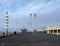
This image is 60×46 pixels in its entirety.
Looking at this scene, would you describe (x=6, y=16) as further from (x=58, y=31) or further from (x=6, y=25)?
(x=58, y=31)

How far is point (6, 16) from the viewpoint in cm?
8775

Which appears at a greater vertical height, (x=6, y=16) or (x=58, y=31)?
(x=6, y=16)

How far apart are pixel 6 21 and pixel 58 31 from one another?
3911 centimetres

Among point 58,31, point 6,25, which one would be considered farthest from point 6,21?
point 58,31

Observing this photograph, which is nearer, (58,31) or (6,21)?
(6,21)

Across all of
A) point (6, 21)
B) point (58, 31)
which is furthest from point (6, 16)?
point (58, 31)

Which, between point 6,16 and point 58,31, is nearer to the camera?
point 6,16

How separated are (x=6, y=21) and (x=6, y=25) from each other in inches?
94.4

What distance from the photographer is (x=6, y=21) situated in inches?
3450

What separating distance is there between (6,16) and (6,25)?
501cm

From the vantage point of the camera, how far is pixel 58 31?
10881 centimetres

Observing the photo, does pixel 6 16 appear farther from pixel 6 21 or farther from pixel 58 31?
pixel 58 31

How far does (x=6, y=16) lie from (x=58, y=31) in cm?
3962

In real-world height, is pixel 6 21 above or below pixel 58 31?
above
